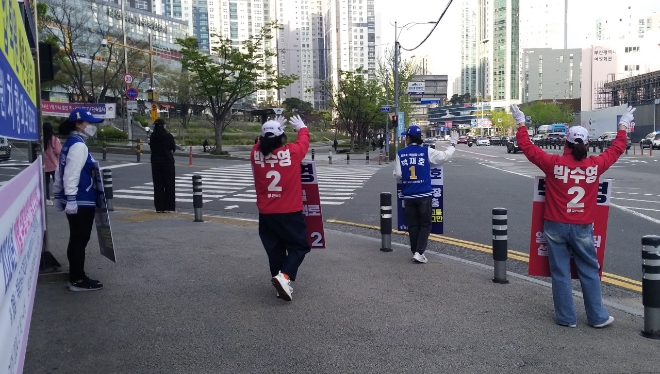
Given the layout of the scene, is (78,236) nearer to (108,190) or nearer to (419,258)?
(419,258)

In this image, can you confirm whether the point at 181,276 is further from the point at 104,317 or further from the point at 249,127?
the point at 249,127

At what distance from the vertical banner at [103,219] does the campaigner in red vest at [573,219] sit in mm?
4560

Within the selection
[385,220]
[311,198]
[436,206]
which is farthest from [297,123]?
[436,206]

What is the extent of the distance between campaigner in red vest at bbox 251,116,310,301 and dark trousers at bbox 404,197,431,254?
97.3 inches

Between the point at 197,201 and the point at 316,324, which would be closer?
the point at 316,324

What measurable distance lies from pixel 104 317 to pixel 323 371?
2.44m

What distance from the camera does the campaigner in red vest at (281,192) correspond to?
6126 millimetres

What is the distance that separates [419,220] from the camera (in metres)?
8.48

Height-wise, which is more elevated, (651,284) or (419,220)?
(419,220)

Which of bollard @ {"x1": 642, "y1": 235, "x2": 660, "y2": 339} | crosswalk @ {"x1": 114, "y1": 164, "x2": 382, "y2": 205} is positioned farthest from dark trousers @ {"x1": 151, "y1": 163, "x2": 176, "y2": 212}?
bollard @ {"x1": 642, "y1": 235, "x2": 660, "y2": 339}

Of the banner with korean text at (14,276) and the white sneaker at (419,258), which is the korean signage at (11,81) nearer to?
the banner with korean text at (14,276)

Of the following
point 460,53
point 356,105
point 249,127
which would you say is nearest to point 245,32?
point 249,127

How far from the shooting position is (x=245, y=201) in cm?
1659

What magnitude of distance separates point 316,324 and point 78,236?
2.83 metres
